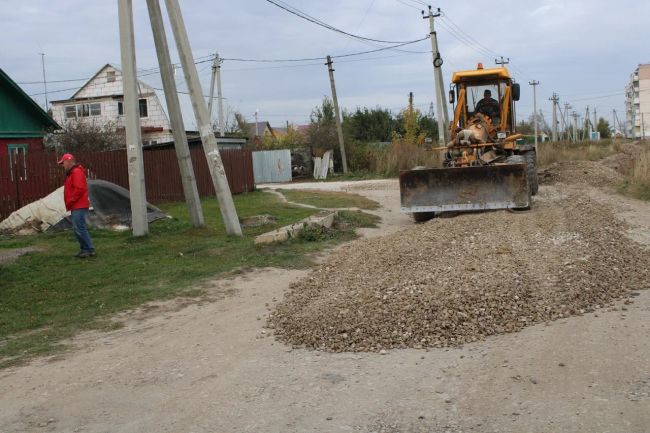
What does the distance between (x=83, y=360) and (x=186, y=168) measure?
8.26 meters

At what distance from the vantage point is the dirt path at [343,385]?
173 inches

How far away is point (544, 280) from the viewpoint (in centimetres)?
724

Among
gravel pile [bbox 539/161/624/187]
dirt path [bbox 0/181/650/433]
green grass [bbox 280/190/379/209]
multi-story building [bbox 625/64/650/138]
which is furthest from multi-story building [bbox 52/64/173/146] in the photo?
multi-story building [bbox 625/64/650/138]

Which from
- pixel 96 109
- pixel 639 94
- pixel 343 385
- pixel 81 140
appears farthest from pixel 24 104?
pixel 639 94

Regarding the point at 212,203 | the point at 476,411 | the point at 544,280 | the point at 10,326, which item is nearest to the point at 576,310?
the point at 544,280

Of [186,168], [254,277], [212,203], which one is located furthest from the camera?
[212,203]

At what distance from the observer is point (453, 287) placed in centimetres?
690

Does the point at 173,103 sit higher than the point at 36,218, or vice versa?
the point at 173,103

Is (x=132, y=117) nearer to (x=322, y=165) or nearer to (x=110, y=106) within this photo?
(x=322, y=165)

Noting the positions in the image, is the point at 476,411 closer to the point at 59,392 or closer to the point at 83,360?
the point at 59,392

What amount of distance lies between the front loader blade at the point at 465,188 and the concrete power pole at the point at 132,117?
5332 mm

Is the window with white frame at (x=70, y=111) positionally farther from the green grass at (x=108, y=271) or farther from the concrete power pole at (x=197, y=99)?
the concrete power pole at (x=197, y=99)

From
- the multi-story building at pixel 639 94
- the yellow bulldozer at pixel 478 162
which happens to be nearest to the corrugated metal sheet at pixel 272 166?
the yellow bulldozer at pixel 478 162

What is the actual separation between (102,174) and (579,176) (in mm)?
16221
